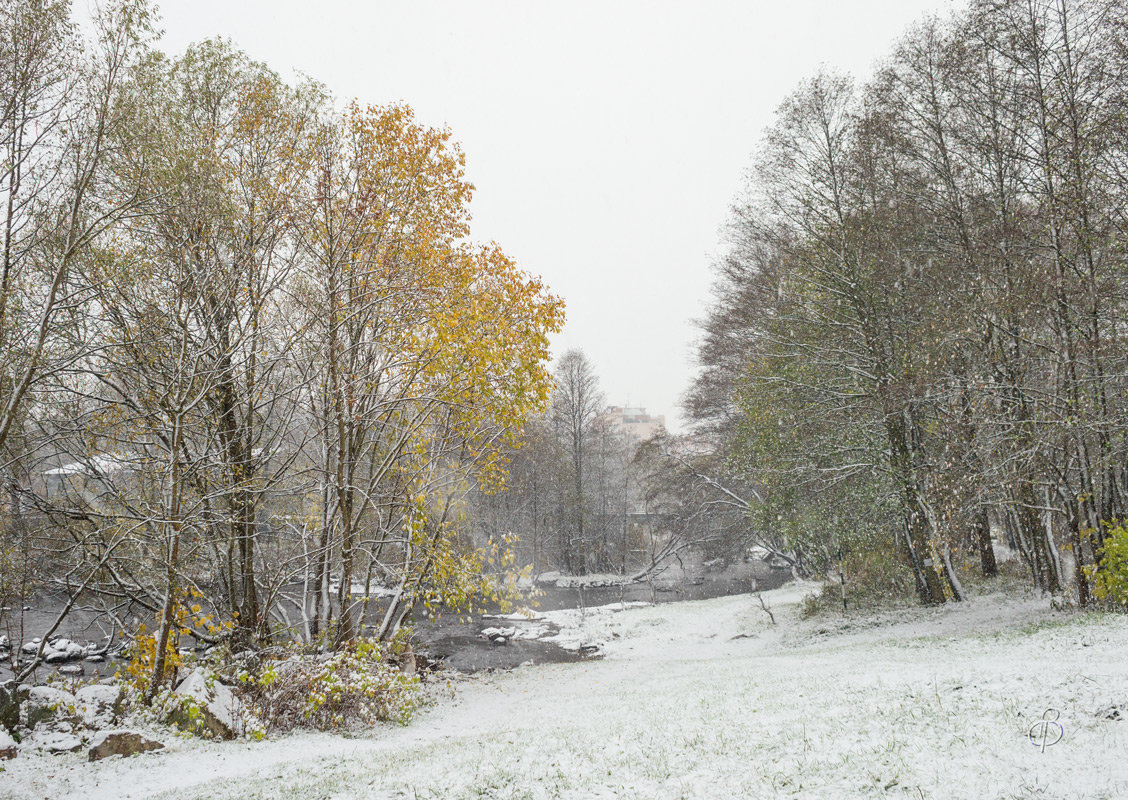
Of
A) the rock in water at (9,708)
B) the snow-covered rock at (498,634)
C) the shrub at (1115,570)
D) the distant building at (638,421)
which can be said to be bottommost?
the snow-covered rock at (498,634)

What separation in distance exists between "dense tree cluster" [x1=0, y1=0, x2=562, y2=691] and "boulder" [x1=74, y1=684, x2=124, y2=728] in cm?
61

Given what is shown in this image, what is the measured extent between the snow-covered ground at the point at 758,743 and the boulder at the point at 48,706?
1282 mm

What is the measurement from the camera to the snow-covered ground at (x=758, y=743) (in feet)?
14.6

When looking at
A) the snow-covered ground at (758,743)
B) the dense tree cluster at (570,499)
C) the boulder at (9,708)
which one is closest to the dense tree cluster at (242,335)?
the boulder at (9,708)

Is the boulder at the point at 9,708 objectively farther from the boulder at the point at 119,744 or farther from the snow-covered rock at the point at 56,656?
the snow-covered rock at the point at 56,656

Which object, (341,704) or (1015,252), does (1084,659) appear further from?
(341,704)

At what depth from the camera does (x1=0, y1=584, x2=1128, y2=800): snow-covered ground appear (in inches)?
175

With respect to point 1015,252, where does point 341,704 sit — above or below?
below

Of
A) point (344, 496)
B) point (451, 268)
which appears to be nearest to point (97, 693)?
point (344, 496)

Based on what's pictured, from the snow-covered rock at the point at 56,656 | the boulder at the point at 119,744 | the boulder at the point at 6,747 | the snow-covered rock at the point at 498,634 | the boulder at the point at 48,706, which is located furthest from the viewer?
the snow-covered rock at the point at 498,634

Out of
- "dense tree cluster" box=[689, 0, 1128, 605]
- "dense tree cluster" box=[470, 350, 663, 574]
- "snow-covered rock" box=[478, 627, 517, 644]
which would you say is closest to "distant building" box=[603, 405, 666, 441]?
"dense tree cluster" box=[470, 350, 663, 574]

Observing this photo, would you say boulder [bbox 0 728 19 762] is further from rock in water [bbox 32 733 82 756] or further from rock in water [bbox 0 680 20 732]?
rock in water [bbox 0 680 20 732]

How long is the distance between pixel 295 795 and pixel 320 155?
9761mm

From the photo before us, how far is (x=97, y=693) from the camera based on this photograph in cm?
901
